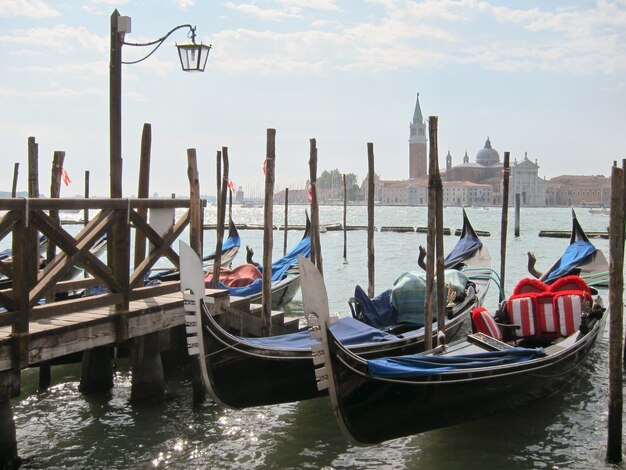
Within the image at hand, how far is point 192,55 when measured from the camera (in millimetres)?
4543

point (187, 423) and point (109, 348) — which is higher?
point (109, 348)

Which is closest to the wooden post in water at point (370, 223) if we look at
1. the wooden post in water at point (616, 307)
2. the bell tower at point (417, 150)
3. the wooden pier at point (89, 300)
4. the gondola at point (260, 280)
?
the gondola at point (260, 280)

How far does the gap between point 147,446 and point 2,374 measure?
3.44 ft

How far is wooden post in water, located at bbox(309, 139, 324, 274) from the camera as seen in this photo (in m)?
6.56

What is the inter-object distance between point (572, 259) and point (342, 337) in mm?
4275

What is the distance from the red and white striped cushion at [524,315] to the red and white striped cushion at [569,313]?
180mm

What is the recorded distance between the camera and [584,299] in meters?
5.20

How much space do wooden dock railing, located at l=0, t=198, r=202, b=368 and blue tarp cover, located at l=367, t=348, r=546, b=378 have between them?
4.38 ft

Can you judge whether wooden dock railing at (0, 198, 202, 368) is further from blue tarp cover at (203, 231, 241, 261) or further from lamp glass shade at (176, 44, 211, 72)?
blue tarp cover at (203, 231, 241, 261)

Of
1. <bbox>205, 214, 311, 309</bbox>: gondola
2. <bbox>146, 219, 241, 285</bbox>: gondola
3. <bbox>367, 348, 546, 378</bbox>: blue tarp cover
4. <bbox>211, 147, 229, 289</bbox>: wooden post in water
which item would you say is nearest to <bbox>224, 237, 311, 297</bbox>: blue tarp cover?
<bbox>205, 214, 311, 309</bbox>: gondola

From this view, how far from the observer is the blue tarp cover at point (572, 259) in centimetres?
759

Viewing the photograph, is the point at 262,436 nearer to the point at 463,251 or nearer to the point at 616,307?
the point at 616,307

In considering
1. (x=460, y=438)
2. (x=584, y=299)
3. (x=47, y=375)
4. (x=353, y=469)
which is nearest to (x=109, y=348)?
(x=47, y=375)

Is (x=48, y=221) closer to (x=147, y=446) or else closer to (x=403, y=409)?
(x=147, y=446)
